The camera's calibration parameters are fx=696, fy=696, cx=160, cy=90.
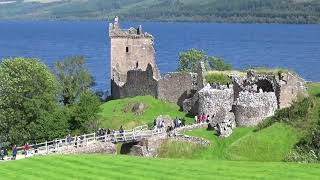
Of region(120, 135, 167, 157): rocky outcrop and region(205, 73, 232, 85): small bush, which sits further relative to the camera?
region(205, 73, 232, 85): small bush

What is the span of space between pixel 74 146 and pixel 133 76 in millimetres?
30590

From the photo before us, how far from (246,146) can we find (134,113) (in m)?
24.0

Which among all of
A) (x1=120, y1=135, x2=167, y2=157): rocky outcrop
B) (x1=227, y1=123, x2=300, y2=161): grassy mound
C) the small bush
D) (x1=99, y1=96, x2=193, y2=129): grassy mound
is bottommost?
(x1=99, y1=96, x2=193, y2=129): grassy mound

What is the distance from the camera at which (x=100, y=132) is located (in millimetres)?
56000

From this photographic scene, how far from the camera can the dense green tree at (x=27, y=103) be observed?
5946 centimetres

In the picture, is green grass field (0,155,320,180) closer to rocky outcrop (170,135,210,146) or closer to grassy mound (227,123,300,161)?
grassy mound (227,123,300,161)

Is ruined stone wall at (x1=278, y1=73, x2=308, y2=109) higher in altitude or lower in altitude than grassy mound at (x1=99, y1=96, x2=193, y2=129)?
higher

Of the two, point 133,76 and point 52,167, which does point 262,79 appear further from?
point 52,167

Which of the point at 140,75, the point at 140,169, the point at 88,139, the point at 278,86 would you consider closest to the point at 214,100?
the point at 278,86

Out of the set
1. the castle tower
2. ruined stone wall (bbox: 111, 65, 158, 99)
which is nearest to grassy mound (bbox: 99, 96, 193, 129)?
ruined stone wall (bbox: 111, 65, 158, 99)

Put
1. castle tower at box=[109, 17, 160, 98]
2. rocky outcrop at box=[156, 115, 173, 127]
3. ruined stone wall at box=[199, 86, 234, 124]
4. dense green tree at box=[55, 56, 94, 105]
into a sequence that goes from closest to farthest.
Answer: rocky outcrop at box=[156, 115, 173, 127], ruined stone wall at box=[199, 86, 234, 124], castle tower at box=[109, 17, 160, 98], dense green tree at box=[55, 56, 94, 105]

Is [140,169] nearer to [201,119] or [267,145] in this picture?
[267,145]

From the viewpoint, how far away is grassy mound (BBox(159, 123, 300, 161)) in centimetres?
4769

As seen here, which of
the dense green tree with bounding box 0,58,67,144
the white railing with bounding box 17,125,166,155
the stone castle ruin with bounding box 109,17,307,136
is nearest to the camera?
the white railing with bounding box 17,125,166,155
